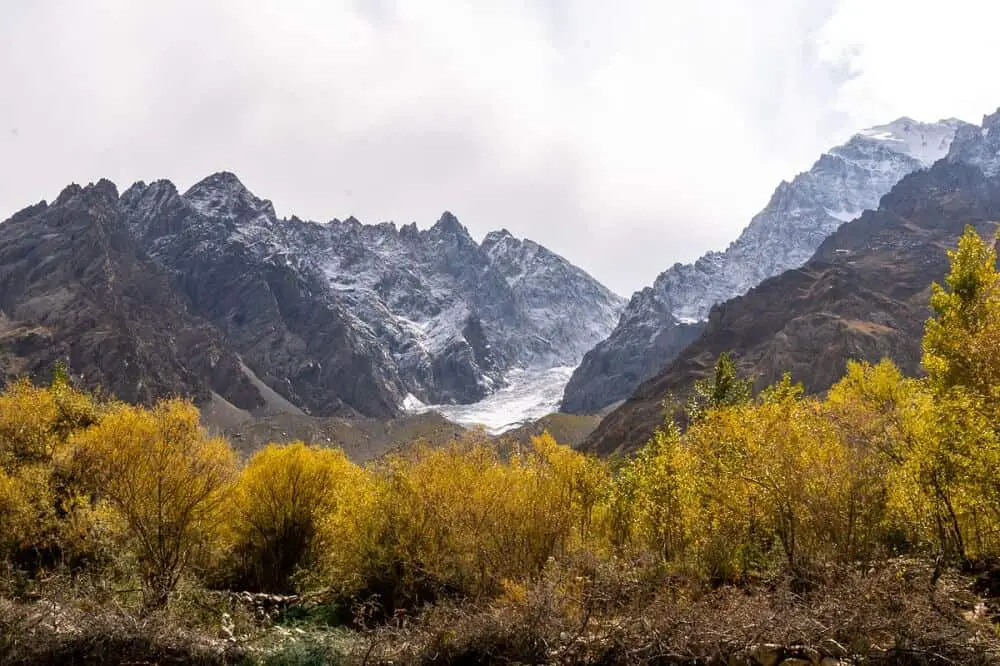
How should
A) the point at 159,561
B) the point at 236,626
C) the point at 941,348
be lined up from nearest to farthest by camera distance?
the point at 236,626 < the point at 941,348 < the point at 159,561

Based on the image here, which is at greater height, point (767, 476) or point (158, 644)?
point (767, 476)

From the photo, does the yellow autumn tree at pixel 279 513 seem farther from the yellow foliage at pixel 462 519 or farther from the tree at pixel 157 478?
the tree at pixel 157 478

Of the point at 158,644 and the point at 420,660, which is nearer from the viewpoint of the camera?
the point at 420,660

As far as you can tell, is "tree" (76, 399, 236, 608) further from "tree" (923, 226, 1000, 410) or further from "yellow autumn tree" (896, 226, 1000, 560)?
"tree" (923, 226, 1000, 410)

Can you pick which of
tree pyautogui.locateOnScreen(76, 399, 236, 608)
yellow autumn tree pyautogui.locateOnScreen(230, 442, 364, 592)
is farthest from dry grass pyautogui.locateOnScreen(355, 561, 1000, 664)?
yellow autumn tree pyautogui.locateOnScreen(230, 442, 364, 592)

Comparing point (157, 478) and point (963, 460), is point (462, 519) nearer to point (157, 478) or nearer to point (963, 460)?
point (157, 478)

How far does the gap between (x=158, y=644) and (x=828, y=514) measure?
61.8 ft

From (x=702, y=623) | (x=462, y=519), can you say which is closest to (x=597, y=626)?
(x=702, y=623)

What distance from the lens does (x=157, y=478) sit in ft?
86.6

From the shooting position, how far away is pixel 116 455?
25938 millimetres

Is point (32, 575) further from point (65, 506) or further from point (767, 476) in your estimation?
point (767, 476)

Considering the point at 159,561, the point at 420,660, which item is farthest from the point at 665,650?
the point at 159,561

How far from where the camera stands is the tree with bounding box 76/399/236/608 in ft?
85.1

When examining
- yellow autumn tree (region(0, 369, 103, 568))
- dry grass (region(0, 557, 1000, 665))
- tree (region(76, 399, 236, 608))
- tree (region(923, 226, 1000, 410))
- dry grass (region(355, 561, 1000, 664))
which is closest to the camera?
dry grass (region(355, 561, 1000, 664))
